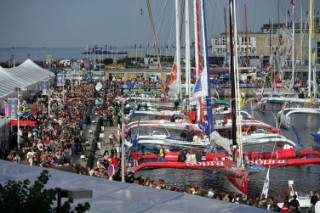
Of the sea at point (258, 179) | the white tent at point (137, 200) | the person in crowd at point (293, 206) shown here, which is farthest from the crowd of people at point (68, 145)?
the white tent at point (137, 200)

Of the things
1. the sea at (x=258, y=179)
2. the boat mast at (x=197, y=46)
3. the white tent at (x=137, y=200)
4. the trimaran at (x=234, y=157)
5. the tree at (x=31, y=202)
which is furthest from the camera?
the boat mast at (x=197, y=46)

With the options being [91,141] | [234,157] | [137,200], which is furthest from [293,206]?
[91,141]

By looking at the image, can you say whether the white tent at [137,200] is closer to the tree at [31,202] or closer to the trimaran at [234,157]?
the tree at [31,202]

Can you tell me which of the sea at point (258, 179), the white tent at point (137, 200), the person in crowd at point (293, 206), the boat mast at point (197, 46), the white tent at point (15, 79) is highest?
the boat mast at point (197, 46)

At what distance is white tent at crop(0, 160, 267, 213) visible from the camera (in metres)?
13.0

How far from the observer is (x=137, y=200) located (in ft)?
45.1

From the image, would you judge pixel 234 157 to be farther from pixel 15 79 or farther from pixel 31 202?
pixel 15 79

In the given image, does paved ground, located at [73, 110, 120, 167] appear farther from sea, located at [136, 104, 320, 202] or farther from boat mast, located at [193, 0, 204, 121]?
boat mast, located at [193, 0, 204, 121]

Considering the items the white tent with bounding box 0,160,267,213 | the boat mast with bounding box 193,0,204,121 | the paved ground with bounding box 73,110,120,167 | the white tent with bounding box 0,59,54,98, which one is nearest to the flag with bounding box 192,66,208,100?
the boat mast with bounding box 193,0,204,121

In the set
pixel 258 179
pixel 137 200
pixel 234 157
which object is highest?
pixel 137 200

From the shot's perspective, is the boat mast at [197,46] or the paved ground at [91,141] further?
the boat mast at [197,46]

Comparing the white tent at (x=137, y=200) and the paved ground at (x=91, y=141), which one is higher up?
the white tent at (x=137, y=200)

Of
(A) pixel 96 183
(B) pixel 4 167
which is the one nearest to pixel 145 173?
(B) pixel 4 167

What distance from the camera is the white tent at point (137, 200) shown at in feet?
42.5
